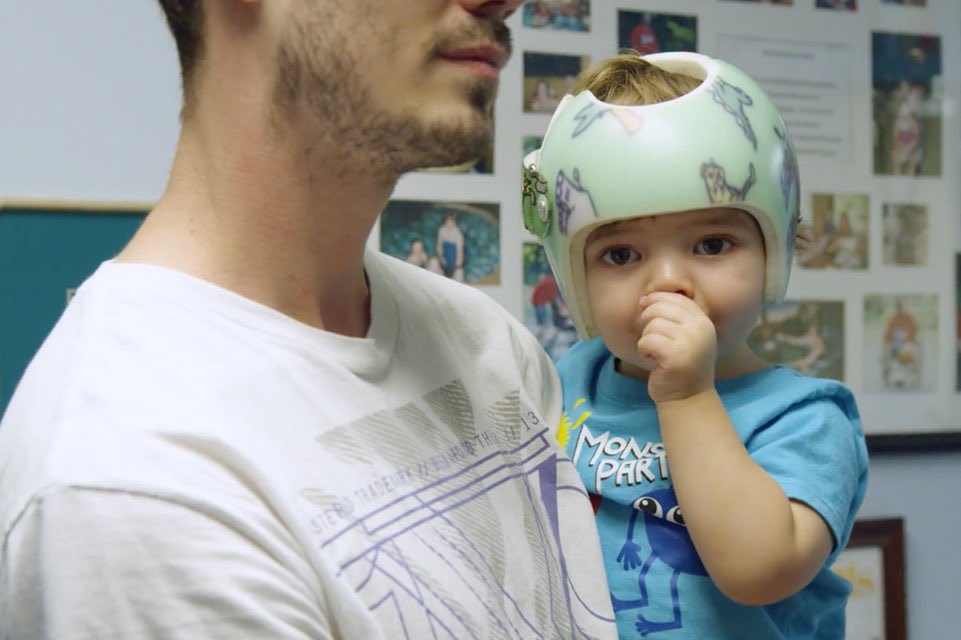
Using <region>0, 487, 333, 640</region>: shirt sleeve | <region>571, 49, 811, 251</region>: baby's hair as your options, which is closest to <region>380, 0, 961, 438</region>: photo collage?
<region>571, 49, 811, 251</region>: baby's hair

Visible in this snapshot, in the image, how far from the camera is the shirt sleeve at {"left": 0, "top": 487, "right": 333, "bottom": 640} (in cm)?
64

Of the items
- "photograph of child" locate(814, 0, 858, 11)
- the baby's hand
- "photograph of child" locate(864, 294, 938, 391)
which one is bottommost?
"photograph of child" locate(864, 294, 938, 391)

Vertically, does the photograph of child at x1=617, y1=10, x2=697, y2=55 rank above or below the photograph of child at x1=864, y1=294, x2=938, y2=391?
above

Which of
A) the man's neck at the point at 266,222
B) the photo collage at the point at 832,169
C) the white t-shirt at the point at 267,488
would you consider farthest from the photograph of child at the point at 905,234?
Answer: the man's neck at the point at 266,222

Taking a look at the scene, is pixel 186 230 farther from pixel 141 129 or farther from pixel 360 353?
pixel 141 129

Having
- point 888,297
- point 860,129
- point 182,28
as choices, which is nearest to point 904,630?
point 888,297

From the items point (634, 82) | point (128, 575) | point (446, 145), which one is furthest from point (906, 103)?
point (128, 575)

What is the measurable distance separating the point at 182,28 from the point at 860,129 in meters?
1.50

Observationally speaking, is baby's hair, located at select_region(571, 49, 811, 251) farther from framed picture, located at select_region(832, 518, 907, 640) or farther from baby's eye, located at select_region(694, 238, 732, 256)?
framed picture, located at select_region(832, 518, 907, 640)

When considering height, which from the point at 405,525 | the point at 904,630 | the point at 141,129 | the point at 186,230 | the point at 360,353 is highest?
the point at 141,129

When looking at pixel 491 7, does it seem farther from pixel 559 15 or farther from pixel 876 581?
pixel 876 581

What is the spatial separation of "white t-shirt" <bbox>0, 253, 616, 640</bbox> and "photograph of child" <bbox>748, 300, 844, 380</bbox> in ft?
3.54

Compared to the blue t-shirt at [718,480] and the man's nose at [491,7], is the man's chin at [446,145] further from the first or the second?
the blue t-shirt at [718,480]

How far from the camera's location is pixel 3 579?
2.19 ft
